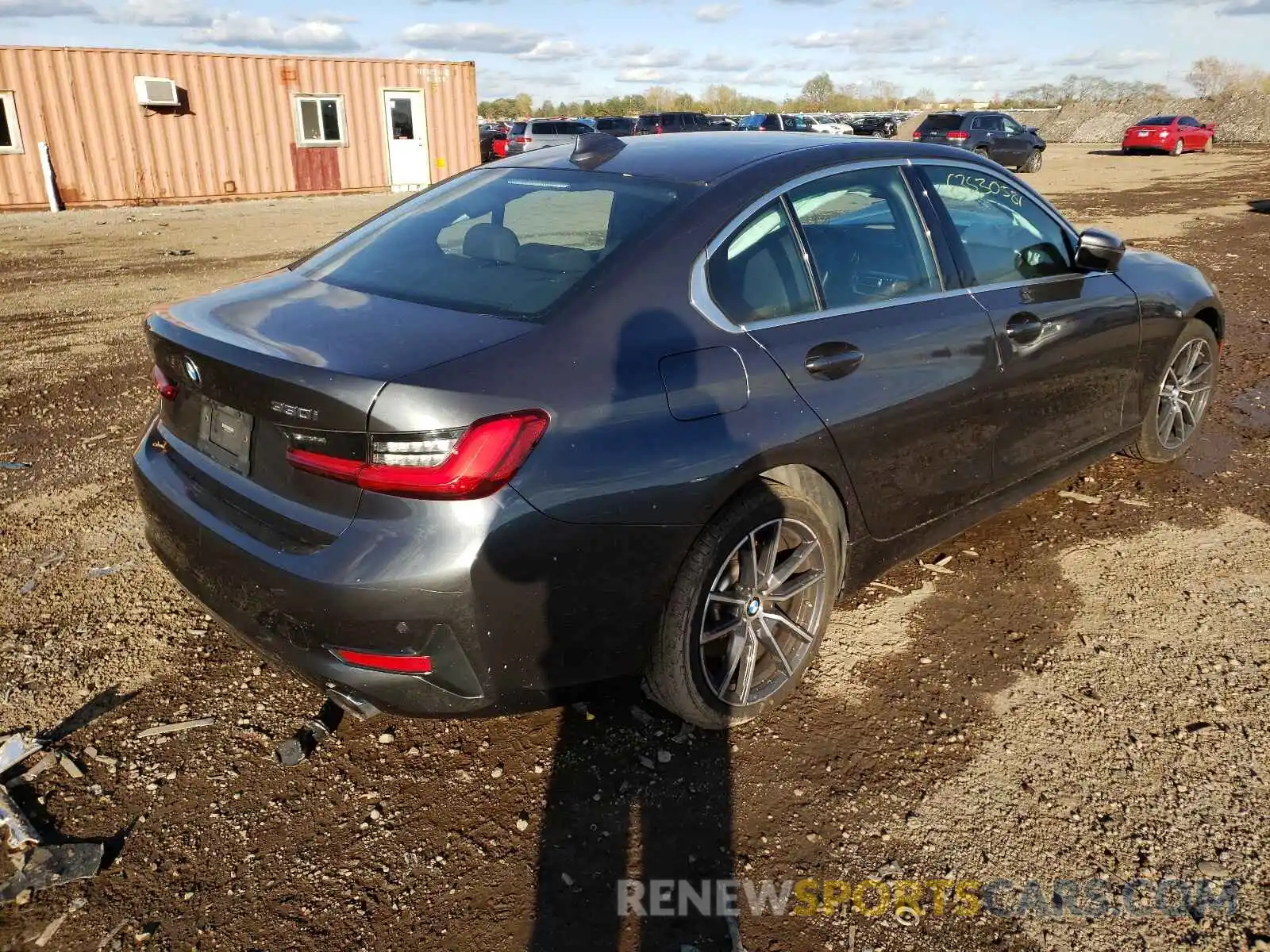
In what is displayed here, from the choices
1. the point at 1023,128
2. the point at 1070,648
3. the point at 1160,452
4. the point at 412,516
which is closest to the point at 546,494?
the point at 412,516

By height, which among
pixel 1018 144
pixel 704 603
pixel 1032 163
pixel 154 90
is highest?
pixel 154 90

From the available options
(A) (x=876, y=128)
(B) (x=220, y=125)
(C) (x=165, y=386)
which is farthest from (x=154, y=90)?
(A) (x=876, y=128)

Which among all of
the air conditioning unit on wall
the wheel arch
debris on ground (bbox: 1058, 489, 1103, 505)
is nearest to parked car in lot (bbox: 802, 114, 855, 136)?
the air conditioning unit on wall

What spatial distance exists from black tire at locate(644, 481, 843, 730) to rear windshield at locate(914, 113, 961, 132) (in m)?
28.8

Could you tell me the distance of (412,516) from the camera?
85.3 inches

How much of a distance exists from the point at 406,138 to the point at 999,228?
2383cm

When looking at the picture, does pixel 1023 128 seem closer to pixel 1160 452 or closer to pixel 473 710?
pixel 1160 452

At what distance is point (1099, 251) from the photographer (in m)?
3.90

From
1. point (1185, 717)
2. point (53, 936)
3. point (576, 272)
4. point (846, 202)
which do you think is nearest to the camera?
point (53, 936)

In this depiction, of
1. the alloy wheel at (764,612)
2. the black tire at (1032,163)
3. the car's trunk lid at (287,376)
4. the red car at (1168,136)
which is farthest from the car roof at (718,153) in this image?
the red car at (1168,136)

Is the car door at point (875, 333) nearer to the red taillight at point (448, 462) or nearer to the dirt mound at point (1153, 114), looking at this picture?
the red taillight at point (448, 462)

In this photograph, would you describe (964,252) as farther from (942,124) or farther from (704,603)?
(942,124)

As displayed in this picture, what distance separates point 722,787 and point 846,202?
1.94 meters

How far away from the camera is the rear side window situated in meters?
2.71
